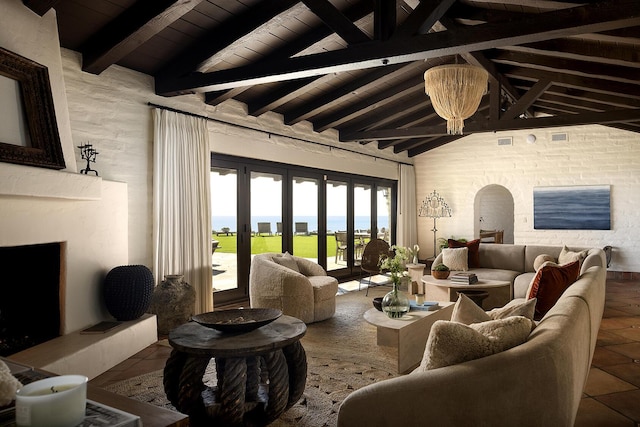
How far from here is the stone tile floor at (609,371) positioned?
2.61 m

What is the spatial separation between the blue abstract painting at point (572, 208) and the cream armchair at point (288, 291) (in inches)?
217

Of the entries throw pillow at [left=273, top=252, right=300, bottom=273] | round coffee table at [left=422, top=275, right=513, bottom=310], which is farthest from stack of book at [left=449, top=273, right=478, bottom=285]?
throw pillow at [left=273, top=252, right=300, bottom=273]

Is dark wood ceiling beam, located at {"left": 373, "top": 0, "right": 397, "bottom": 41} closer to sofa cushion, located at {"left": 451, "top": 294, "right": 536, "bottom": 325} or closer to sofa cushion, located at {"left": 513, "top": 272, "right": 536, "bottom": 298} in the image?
sofa cushion, located at {"left": 451, "top": 294, "right": 536, "bottom": 325}

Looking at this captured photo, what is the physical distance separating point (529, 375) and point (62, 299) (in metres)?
3.23

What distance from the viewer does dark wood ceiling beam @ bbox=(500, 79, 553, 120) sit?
19.1 feet

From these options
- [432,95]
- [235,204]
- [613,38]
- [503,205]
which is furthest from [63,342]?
[503,205]

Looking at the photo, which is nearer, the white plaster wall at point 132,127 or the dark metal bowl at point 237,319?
the dark metal bowl at point 237,319

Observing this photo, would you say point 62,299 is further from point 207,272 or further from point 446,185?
point 446,185

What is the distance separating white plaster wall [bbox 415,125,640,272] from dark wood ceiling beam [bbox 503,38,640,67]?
4.40 metres

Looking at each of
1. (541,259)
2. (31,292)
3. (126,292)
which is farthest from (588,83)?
(31,292)

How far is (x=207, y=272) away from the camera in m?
5.07

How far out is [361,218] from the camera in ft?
28.4

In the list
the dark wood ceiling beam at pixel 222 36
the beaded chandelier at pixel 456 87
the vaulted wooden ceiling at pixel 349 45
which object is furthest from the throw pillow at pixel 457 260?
the dark wood ceiling beam at pixel 222 36

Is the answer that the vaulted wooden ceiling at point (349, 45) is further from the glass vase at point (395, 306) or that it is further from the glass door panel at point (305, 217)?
the glass vase at point (395, 306)
